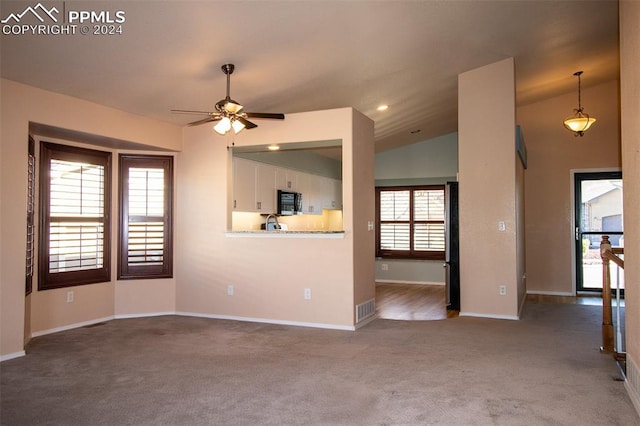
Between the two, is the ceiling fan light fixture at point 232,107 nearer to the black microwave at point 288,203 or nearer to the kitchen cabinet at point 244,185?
the kitchen cabinet at point 244,185

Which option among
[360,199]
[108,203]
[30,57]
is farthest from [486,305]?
[30,57]

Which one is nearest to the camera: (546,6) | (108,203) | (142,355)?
(142,355)

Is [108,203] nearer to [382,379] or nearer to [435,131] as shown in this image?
[382,379]

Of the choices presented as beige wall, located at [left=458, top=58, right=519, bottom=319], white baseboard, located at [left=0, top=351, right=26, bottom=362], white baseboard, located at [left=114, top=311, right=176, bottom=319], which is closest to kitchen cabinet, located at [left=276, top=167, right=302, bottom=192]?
white baseboard, located at [left=114, top=311, right=176, bottom=319]

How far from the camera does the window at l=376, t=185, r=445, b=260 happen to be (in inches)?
383

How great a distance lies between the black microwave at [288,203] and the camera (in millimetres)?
7398

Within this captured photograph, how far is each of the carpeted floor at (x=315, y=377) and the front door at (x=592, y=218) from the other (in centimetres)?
308

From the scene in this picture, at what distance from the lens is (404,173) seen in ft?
32.4

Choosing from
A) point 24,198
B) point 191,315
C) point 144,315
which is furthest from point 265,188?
point 24,198

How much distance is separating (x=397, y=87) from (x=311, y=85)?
4.03 ft

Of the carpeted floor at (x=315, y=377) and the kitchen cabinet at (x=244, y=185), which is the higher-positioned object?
the kitchen cabinet at (x=244, y=185)

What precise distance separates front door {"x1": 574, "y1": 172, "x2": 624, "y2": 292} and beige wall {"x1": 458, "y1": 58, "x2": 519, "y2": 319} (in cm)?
304

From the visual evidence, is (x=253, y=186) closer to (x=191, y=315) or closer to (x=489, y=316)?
(x=191, y=315)

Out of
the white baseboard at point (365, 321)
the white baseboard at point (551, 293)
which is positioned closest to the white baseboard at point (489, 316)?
the white baseboard at point (365, 321)
